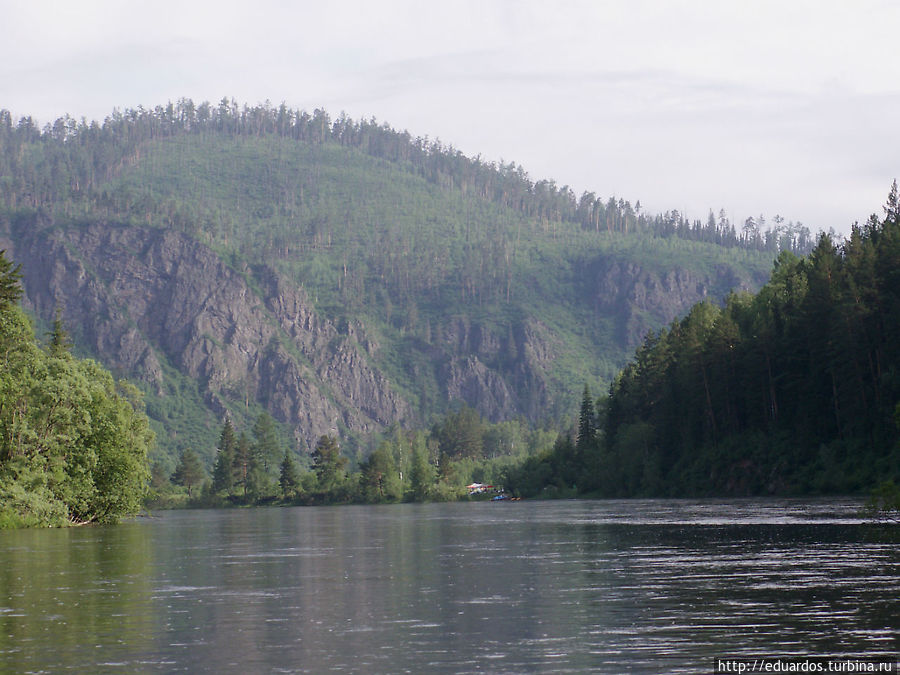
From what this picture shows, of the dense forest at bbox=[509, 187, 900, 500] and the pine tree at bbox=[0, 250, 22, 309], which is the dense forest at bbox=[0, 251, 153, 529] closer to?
the pine tree at bbox=[0, 250, 22, 309]

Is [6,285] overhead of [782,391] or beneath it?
overhead

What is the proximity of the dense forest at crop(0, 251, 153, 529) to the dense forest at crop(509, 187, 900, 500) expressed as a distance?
209 ft

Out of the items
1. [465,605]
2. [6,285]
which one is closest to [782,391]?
[6,285]

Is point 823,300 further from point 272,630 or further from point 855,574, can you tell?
point 272,630

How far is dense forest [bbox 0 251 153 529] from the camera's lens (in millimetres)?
82688

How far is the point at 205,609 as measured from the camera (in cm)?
3203

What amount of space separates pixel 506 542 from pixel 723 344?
8249cm

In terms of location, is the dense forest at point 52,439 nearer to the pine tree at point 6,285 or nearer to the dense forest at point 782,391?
the pine tree at point 6,285

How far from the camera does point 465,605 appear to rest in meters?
31.7

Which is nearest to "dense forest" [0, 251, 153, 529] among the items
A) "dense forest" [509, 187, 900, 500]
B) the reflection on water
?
the reflection on water

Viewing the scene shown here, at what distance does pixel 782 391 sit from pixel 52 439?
7542cm

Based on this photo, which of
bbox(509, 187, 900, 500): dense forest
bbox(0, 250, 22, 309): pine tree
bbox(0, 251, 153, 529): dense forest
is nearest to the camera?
bbox(0, 250, 22, 309): pine tree

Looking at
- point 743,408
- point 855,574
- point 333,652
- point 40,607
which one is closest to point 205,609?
point 40,607

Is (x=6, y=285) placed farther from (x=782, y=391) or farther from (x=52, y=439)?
(x=782, y=391)
